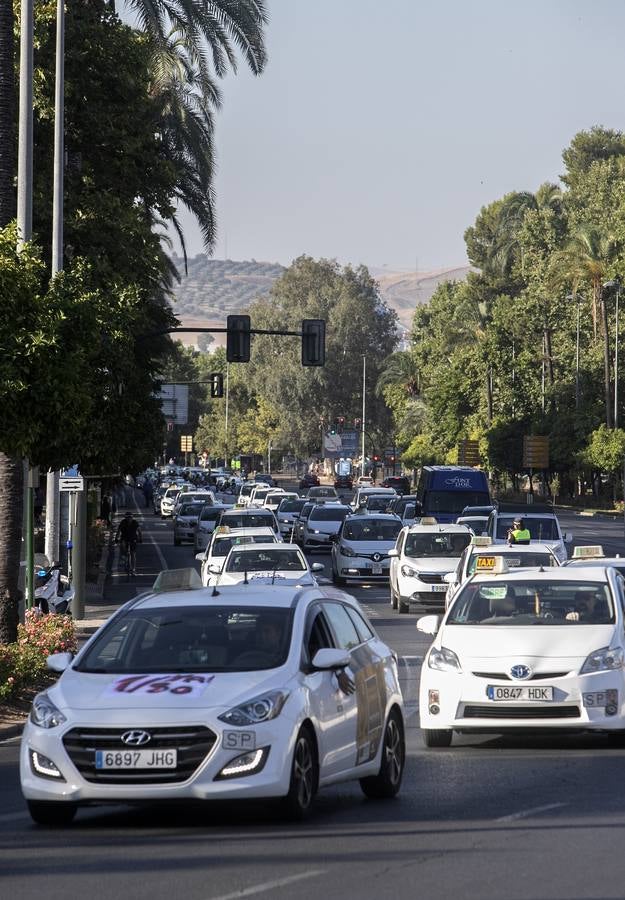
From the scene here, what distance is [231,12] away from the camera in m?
42.9

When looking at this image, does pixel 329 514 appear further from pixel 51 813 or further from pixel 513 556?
pixel 51 813

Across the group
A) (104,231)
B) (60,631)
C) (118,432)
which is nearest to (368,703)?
(60,631)

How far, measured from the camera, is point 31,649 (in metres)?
18.9

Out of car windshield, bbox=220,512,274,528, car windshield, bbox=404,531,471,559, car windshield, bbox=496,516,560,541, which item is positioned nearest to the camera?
car windshield, bbox=404,531,471,559

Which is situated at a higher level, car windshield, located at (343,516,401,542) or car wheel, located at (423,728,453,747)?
car windshield, located at (343,516,401,542)

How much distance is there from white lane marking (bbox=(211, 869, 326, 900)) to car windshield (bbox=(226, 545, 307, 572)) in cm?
2135

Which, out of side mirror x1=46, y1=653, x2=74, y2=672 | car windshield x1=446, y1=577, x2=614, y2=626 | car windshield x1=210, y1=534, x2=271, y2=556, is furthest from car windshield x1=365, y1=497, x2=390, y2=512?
side mirror x1=46, y1=653, x2=74, y2=672

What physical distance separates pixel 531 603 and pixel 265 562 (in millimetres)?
15551

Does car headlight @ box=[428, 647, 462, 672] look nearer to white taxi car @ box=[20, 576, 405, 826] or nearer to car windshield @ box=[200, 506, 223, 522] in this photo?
white taxi car @ box=[20, 576, 405, 826]

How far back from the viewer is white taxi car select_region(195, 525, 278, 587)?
31.6 meters

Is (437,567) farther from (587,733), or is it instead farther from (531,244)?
(531,244)

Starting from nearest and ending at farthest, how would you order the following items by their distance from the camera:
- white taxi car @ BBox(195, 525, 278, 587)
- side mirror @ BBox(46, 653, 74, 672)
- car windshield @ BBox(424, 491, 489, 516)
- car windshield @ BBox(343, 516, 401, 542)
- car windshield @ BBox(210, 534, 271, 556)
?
side mirror @ BBox(46, 653, 74, 672) < white taxi car @ BBox(195, 525, 278, 587) < car windshield @ BBox(210, 534, 271, 556) < car windshield @ BBox(343, 516, 401, 542) < car windshield @ BBox(424, 491, 489, 516)

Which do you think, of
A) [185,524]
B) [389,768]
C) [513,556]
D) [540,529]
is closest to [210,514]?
[185,524]

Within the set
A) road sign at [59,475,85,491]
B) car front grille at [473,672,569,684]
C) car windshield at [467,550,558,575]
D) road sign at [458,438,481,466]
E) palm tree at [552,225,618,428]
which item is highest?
palm tree at [552,225,618,428]
